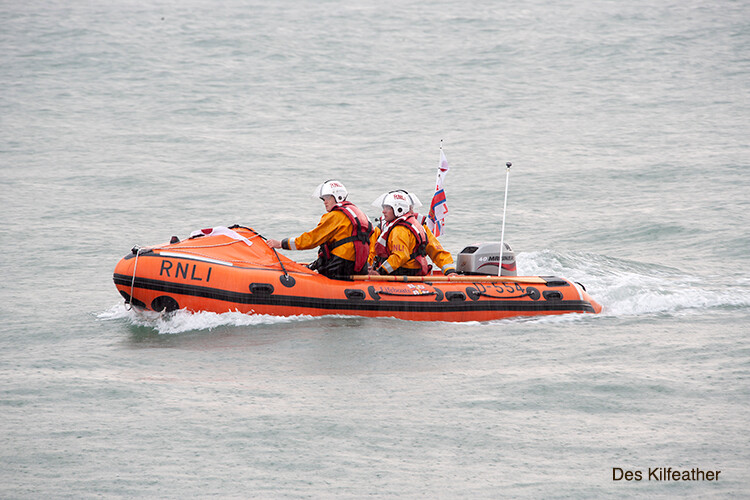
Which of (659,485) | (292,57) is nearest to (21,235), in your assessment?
(659,485)

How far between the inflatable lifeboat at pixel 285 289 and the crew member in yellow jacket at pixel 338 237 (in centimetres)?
15

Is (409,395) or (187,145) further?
(187,145)

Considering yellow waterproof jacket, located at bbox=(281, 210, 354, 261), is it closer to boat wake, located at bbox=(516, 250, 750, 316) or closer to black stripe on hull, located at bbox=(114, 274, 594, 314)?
black stripe on hull, located at bbox=(114, 274, 594, 314)

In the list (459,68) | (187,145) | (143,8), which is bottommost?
(187,145)

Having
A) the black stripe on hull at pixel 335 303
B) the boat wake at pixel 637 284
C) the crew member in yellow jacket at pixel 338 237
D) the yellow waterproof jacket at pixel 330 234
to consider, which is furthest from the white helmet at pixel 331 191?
the boat wake at pixel 637 284

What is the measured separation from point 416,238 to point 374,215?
5.87m

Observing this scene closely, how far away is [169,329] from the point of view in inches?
301

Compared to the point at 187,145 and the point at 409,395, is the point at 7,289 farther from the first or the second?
the point at 187,145

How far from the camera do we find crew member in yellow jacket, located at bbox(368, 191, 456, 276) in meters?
8.11

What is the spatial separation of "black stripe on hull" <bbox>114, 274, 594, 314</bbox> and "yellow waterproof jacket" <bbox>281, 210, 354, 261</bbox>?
49cm

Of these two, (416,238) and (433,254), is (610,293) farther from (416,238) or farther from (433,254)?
(416,238)

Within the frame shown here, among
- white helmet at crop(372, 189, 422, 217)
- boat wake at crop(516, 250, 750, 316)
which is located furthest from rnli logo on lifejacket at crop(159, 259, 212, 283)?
boat wake at crop(516, 250, 750, 316)

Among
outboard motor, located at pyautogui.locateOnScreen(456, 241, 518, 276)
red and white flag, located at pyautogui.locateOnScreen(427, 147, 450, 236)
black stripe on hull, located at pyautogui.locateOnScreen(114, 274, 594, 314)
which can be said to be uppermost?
red and white flag, located at pyautogui.locateOnScreen(427, 147, 450, 236)

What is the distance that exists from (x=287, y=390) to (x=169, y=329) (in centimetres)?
186
